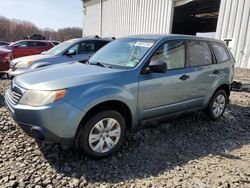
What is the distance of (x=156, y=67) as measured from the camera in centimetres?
354

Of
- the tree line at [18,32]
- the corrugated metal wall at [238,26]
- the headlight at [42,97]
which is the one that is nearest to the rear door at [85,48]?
the headlight at [42,97]

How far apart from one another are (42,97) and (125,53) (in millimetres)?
1695

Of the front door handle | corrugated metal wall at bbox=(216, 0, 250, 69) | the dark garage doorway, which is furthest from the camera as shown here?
the dark garage doorway

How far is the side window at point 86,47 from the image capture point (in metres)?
7.99

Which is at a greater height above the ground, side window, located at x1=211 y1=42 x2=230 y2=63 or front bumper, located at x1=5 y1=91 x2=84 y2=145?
side window, located at x1=211 y1=42 x2=230 y2=63

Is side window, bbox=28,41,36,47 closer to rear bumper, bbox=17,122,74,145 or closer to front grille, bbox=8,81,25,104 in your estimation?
front grille, bbox=8,81,25,104

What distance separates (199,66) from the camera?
4.45 m

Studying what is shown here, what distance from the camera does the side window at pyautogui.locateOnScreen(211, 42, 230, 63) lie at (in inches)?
194

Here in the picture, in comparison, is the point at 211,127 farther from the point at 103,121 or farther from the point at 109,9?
the point at 109,9

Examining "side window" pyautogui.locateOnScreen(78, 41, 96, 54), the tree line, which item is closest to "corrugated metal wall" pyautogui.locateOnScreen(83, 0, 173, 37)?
"side window" pyautogui.locateOnScreen(78, 41, 96, 54)

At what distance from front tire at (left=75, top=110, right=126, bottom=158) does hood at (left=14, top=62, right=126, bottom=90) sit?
1.69 ft

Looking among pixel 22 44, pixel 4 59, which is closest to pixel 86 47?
pixel 4 59

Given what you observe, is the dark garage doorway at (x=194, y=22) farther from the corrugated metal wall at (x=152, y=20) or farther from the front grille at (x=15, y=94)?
the front grille at (x=15, y=94)

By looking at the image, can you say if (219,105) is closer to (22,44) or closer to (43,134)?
(43,134)
